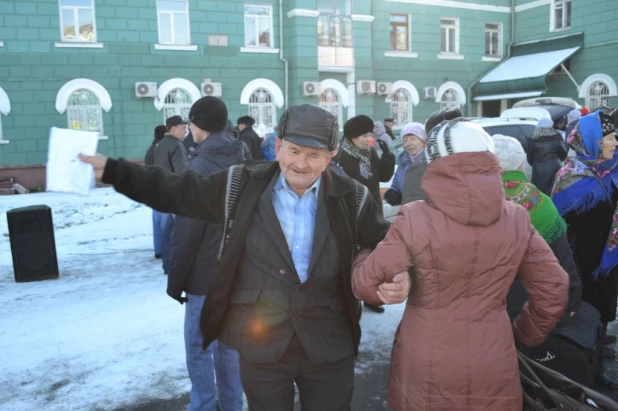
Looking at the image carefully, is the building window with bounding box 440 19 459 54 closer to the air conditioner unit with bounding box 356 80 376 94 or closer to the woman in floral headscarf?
the air conditioner unit with bounding box 356 80 376 94

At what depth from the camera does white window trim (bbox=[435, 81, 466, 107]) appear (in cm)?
2205

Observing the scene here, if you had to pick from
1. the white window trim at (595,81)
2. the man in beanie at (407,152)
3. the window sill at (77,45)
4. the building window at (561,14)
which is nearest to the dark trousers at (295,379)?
the man in beanie at (407,152)

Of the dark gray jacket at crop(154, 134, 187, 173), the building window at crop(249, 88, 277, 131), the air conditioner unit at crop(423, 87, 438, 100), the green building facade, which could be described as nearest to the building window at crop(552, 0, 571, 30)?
the green building facade

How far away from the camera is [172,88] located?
680 inches

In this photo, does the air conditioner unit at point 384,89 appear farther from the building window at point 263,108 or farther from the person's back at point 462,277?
the person's back at point 462,277

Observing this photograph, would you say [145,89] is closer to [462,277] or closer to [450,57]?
[450,57]

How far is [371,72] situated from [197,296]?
18.4 m

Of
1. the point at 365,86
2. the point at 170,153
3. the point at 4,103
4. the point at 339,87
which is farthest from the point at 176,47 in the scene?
the point at 170,153

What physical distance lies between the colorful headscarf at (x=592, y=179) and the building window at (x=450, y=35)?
20.0 meters

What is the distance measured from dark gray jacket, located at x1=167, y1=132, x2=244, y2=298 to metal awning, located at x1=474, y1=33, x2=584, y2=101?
19.2 meters

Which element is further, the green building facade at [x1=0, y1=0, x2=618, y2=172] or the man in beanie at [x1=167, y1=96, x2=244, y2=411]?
the green building facade at [x1=0, y1=0, x2=618, y2=172]

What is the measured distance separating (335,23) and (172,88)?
6351 millimetres

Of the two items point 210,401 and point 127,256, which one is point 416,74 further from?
point 210,401

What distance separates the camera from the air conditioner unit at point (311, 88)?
739 inches
